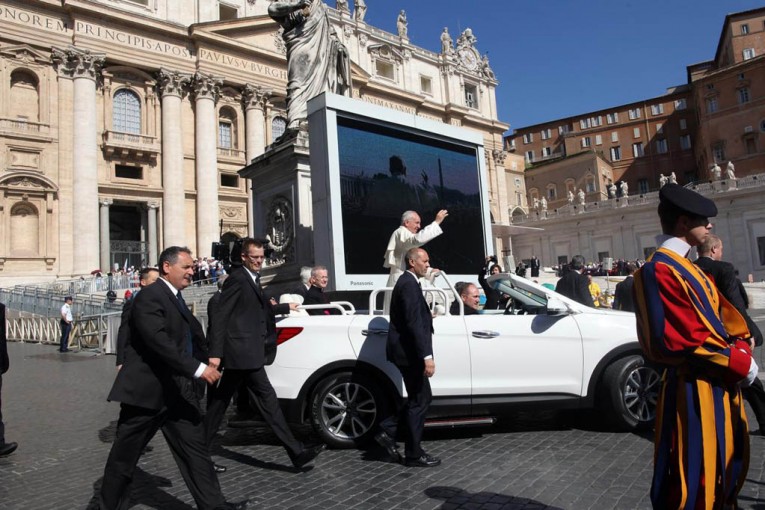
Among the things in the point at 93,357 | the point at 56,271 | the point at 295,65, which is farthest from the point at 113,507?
the point at 56,271

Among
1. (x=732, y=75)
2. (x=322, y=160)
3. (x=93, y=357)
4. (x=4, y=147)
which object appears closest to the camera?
(x=322, y=160)

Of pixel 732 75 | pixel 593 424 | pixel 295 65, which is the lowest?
pixel 593 424

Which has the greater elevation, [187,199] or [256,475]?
[187,199]

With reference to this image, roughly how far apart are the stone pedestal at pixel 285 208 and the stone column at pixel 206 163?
2481 cm

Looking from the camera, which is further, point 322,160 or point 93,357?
point 93,357

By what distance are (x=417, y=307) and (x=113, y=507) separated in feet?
8.44

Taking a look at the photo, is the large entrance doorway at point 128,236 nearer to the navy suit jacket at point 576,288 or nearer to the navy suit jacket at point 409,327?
the navy suit jacket at point 576,288

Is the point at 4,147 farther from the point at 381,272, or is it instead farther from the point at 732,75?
the point at 732,75

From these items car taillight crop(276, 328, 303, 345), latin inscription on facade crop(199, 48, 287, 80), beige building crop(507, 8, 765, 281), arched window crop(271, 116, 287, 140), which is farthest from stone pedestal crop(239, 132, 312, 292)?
beige building crop(507, 8, 765, 281)

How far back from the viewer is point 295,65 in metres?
10.4

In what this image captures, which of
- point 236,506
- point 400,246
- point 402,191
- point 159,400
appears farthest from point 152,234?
point 236,506

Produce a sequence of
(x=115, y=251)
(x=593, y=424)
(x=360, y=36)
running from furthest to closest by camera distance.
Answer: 1. (x=360, y=36)
2. (x=115, y=251)
3. (x=593, y=424)

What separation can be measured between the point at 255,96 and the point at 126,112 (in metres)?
8.23

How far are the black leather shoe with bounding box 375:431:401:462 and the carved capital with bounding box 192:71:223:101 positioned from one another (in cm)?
3394
